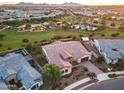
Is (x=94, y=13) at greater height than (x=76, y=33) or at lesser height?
greater

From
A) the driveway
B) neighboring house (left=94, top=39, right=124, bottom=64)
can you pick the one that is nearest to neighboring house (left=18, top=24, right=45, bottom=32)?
the driveway

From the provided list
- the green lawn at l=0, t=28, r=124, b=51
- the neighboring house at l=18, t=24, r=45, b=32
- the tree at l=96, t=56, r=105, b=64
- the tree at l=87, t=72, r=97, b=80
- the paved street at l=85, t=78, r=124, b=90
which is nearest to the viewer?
the paved street at l=85, t=78, r=124, b=90

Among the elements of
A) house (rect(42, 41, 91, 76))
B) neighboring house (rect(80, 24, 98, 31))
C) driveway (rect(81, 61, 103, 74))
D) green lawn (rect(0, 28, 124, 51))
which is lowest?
driveway (rect(81, 61, 103, 74))

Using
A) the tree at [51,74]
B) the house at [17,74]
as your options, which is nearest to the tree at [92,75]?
the tree at [51,74]

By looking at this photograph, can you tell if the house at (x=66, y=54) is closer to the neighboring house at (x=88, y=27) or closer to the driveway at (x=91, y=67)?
the driveway at (x=91, y=67)

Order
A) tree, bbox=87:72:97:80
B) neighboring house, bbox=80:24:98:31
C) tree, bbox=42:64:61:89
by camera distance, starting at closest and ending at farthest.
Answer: tree, bbox=42:64:61:89 → tree, bbox=87:72:97:80 → neighboring house, bbox=80:24:98:31

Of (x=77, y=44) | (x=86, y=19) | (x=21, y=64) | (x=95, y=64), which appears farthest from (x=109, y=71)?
(x=21, y=64)

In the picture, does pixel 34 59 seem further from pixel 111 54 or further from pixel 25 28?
pixel 111 54

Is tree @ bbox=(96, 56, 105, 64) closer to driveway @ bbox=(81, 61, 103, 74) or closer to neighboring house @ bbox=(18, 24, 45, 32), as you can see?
driveway @ bbox=(81, 61, 103, 74)
